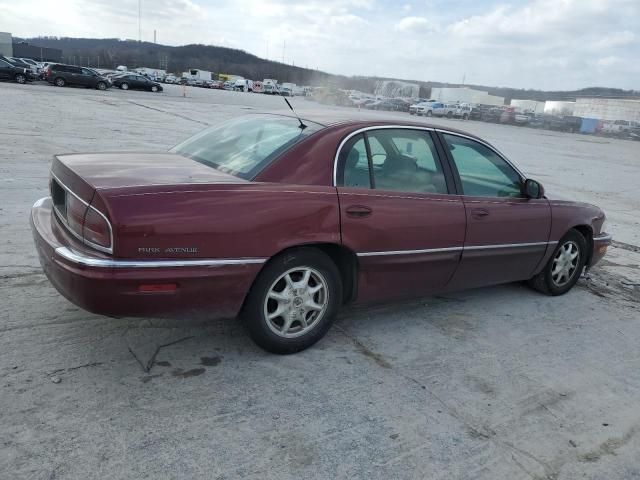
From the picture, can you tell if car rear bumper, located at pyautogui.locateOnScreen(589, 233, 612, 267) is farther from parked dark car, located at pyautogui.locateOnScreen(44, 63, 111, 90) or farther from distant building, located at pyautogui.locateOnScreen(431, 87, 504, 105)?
distant building, located at pyautogui.locateOnScreen(431, 87, 504, 105)

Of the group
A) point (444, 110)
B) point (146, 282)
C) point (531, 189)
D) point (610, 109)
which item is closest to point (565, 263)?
point (531, 189)

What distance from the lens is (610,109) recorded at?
69625 mm

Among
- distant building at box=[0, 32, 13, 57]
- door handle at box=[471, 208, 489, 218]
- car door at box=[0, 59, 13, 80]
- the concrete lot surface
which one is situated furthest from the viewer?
distant building at box=[0, 32, 13, 57]

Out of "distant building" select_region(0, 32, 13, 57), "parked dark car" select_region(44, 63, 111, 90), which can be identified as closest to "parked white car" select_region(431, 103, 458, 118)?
"parked dark car" select_region(44, 63, 111, 90)

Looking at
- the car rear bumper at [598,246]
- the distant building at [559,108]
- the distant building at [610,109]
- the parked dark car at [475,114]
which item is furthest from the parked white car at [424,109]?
Answer: the car rear bumper at [598,246]

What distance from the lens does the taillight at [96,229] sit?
9.04 feet

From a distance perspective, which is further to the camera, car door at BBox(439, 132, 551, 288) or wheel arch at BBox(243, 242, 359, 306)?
car door at BBox(439, 132, 551, 288)

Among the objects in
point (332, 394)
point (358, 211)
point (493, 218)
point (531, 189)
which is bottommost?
point (332, 394)

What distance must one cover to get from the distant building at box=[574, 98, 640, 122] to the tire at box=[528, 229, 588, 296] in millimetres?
69639

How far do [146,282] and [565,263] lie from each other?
398cm

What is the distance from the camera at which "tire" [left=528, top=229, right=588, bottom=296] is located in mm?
4996

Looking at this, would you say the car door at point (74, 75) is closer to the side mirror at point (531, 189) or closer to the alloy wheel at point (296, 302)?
the side mirror at point (531, 189)

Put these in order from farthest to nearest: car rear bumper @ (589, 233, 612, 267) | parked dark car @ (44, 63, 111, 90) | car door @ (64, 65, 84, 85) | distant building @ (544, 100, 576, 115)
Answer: distant building @ (544, 100, 576, 115) → car door @ (64, 65, 84, 85) → parked dark car @ (44, 63, 111, 90) → car rear bumper @ (589, 233, 612, 267)

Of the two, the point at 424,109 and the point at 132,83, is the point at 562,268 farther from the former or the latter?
the point at 424,109
